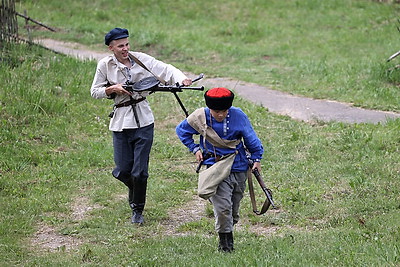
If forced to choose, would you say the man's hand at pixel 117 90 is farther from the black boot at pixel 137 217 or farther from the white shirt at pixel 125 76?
the black boot at pixel 137 217

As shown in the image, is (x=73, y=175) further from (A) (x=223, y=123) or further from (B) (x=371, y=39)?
(B) (x=371, y=39)

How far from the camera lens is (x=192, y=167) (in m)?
9.35

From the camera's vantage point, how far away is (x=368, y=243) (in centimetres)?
581

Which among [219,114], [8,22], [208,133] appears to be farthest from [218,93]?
[8,22]

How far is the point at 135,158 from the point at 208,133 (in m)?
1.37

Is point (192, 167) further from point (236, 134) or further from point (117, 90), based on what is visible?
point (236, 134)

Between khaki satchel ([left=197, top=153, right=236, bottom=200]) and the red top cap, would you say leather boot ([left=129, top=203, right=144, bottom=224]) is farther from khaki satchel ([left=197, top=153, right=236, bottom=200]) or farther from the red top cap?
the red top cap

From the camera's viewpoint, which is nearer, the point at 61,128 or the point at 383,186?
the point at 383,186

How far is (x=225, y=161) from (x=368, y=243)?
134 centimetres

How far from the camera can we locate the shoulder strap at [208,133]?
19.1 ft

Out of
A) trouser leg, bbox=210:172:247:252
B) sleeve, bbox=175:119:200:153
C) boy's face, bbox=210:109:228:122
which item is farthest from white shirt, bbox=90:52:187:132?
trouser leg, bbox=210:172:247:252

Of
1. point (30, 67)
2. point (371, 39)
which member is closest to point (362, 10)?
point (371, 39)

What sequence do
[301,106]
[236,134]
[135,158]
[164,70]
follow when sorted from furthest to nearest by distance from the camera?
[301,106] < [135,158] < [164,70] < [236,134]

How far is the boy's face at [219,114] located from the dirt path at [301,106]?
5.51m
